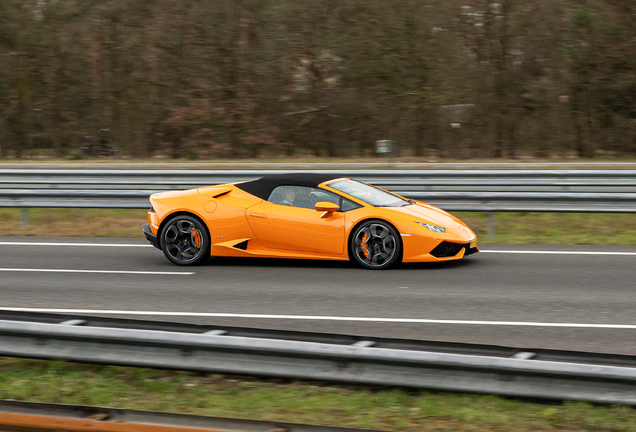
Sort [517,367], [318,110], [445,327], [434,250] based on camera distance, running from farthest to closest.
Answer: [318,110] < [434,250] < [445,327] < [517,367]

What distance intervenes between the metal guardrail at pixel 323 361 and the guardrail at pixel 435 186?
8.18 meters

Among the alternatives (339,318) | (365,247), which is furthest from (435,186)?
(339,318)

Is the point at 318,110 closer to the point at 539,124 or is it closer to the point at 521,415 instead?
the point at 539,124

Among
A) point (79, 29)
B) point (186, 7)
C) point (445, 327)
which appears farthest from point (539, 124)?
point (445, 327)

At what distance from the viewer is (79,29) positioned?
32.4 m

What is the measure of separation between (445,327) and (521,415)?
7.75 ft

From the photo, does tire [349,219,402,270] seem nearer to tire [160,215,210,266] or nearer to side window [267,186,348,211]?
side window [267,186,348,211]

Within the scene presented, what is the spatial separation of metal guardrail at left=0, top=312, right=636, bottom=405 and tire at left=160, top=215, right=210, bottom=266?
4849 mm

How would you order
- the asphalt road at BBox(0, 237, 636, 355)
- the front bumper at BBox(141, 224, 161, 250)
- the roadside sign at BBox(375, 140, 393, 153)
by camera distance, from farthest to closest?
the roadside sign at BBox(375, 140, 393, 153)
the front bumper at BBox(141, 224, 161, 250)
the asphalt road at BBox(0, 237, 636, 355)

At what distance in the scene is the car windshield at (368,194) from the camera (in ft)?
31.8

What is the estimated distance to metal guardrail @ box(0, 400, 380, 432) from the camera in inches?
148

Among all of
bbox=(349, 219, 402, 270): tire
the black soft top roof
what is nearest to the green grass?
bbox=(349, 219, 402, 270): tire

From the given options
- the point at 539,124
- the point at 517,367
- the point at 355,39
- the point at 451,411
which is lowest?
the point at 451,411

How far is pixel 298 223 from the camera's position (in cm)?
943
